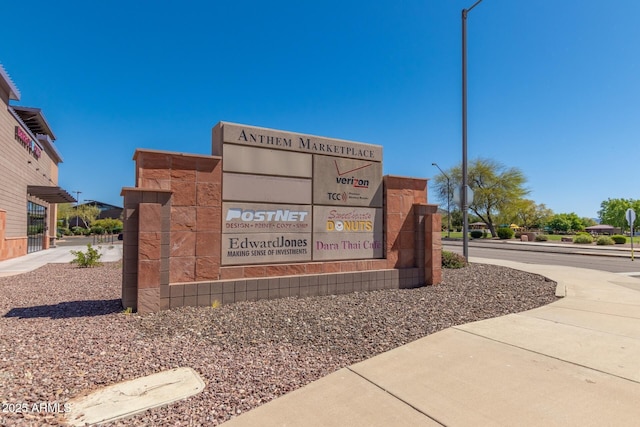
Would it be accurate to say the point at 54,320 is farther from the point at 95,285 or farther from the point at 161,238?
the point at 95,285

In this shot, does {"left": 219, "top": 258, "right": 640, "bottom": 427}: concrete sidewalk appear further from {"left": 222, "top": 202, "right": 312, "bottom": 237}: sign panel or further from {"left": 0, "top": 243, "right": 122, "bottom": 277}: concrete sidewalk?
{"left": 0, "top": 243, "right": 122, "bottom": 277}: concrete sidewalk

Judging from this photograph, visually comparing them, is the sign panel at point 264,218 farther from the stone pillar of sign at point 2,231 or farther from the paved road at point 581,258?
the stone pillar of sign at point 2,231

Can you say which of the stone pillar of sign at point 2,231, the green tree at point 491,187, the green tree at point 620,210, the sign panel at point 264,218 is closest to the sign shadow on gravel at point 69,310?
the sign panel at point 264,218

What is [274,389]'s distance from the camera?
342 centimetres

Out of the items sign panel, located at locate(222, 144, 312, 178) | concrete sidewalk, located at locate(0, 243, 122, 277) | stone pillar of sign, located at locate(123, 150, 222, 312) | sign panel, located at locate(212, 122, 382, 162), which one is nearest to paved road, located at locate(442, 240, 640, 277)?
sign panel, located at locate(212, 122, 382, 162)

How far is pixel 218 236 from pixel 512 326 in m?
5.08

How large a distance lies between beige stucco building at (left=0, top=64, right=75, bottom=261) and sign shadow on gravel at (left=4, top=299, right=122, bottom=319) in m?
14.1

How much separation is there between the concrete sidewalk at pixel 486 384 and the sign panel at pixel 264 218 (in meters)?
3.60

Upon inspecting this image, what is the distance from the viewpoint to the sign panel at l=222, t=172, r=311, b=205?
674 cm

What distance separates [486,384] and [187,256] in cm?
494

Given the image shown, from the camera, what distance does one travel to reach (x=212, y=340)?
185 inches

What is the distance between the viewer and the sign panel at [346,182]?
7.73 m

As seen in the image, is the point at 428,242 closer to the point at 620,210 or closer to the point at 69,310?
the point at 69,310

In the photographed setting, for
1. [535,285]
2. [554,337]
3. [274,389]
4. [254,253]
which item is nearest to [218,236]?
[254,253]
